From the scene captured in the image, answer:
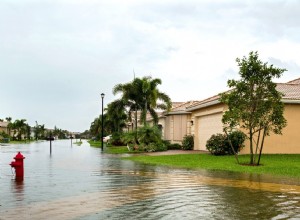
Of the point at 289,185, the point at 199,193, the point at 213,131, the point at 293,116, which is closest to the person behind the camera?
the point at 199,193

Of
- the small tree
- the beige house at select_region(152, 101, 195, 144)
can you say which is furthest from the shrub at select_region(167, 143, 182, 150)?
the small tree

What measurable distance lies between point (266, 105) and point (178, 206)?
430 inches

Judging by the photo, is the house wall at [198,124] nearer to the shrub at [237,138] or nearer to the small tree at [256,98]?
the shrub at [237,138]

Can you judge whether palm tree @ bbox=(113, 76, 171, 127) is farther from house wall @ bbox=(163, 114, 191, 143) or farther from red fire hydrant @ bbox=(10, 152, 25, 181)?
red fire hydrant @ bbox=(10, 152, 25, 181)

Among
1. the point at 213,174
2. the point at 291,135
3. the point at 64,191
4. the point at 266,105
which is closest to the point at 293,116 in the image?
the point at 291,135

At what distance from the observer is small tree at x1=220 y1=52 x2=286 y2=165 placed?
17.8 metres

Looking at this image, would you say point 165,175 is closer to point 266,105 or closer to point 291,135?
point 266,105

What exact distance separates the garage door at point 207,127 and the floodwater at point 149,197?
13.6 m

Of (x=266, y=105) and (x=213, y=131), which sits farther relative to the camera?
(x=213, y=131)

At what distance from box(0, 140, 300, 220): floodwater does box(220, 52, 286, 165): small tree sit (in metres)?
4.29

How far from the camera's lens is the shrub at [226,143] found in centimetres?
2402

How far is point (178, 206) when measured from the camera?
8.45 m

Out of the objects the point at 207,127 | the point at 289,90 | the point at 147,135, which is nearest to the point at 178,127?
the point at 147,135

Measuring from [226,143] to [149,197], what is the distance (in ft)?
51.0
